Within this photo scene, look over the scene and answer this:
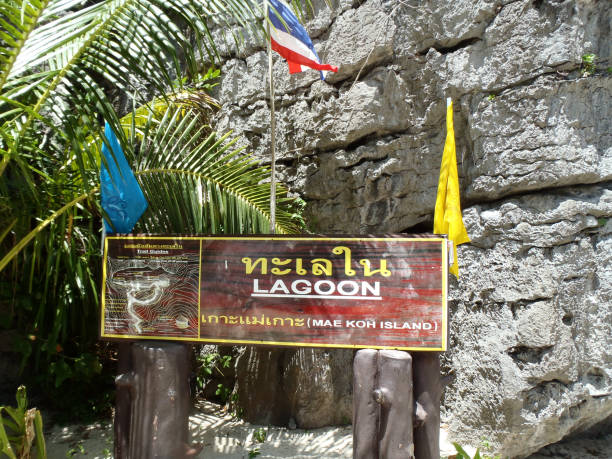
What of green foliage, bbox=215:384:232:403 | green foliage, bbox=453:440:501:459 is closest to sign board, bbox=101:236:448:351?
green foliage, bbox=453:440:501:459

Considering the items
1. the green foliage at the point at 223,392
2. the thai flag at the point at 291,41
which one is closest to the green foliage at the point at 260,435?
the green foliage at the point at 223,392

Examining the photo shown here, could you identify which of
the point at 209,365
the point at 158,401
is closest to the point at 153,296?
the point at 158,401

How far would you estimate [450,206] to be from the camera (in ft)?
10.9

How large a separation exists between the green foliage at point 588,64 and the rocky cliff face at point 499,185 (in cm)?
2

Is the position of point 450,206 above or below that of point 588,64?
below

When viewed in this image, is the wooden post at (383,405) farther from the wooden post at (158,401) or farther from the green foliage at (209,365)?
the green foliage at (209,365)

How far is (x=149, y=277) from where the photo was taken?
10.8 feet

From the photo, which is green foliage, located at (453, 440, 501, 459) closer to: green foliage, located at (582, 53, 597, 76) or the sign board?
the sign board

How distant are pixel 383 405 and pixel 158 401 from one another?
58.6 inches

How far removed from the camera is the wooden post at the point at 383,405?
115 inches

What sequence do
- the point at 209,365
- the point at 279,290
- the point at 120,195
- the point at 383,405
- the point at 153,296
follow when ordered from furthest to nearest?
the point at 209,365 → the point at 120,195 → the point at 153,296 → the point at 279,290 → the point at 383,405

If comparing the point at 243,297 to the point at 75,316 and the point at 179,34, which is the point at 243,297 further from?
the point at 75,316

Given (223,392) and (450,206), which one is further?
(223,392)

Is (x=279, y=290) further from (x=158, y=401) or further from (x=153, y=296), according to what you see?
(x=158, y=401)
